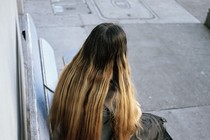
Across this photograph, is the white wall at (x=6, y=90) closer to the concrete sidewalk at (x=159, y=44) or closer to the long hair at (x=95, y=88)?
the long hair at (x=95, y=88)

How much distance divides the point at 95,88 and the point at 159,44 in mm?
3382

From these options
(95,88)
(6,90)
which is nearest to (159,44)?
(95,88)

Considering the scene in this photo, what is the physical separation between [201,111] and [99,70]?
226 cm

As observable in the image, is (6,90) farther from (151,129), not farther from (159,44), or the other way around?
(159,44)

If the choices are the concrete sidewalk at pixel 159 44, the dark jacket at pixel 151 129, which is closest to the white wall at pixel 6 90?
the dark jacket at pixel 151 129

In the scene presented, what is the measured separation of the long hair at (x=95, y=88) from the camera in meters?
1.68

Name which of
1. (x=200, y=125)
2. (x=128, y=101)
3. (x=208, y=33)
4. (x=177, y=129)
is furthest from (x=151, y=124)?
(x=208, y=33)

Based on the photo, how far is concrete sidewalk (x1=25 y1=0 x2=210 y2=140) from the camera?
3.49m

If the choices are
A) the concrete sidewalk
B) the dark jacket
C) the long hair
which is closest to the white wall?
the long hair

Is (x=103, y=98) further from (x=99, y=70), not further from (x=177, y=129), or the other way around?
(x=177, y=129)

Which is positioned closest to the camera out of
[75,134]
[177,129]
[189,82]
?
[75,134]

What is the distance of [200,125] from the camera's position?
3307 millimetres

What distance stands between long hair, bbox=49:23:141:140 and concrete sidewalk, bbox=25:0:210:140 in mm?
1267

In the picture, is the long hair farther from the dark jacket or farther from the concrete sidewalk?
the concrete sidewalk
